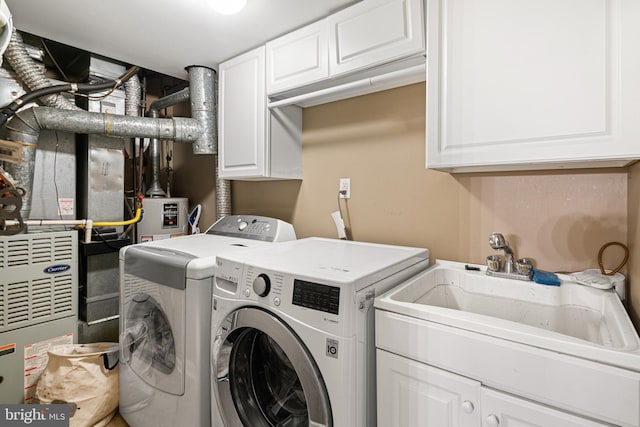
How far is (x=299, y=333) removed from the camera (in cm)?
111

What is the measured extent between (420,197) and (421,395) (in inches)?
39.8

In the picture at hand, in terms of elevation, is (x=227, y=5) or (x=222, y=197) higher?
(x=227, y=5)

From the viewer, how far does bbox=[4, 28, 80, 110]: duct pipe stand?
1.87 m

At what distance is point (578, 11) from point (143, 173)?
3.31m

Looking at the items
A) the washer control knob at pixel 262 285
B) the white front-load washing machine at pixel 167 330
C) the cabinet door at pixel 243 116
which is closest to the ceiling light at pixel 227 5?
the cabinet door at pixel 243 116

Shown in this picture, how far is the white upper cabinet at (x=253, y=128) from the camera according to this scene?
206 cm

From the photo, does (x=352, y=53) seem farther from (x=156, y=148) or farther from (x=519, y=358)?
(x=156, y=148)

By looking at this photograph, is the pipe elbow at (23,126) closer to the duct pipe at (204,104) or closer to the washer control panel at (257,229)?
the duct pipe at (204,104)

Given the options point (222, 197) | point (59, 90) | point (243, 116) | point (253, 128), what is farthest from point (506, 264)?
point (59, 90)

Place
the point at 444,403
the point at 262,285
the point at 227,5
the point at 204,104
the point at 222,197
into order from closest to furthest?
the point at 444,403 → the point at 262,285 → the point at 227,5 → the point at 204,104 → the point at 222,197

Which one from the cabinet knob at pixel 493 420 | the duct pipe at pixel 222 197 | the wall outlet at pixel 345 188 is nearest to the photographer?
the cabinet knob at pixel 493 420

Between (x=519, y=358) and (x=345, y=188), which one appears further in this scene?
(x=345, y=188)

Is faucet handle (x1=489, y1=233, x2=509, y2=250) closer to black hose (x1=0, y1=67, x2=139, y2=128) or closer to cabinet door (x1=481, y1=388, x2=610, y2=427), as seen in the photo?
cabinet door (x1=481, y1=388, x2=610, y2=427)

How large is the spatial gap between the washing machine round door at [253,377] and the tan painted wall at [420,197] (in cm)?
92
